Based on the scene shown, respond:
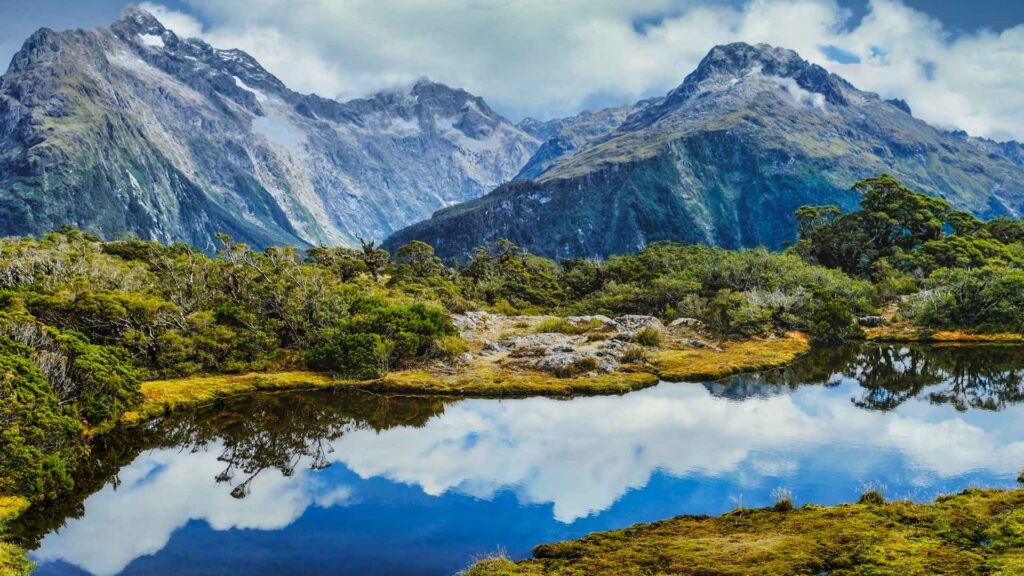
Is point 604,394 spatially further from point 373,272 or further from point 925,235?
point 925,235

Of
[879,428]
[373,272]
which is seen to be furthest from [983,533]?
[373,272]

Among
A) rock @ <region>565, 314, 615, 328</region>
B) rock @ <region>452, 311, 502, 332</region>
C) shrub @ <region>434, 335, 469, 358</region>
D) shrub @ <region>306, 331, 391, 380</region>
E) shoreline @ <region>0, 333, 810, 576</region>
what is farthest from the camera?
rock @ <region>452, 311, 502, 332</region>

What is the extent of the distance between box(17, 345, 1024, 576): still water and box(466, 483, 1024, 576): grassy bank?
250cm

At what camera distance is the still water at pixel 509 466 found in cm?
2761

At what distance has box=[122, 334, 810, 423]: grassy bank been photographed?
162 ft

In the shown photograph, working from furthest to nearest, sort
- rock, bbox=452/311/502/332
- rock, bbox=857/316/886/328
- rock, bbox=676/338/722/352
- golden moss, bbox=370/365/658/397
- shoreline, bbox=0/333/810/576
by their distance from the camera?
rock, bbox=857/316/886/328
rock, bbox=452/311/502/332
rock, bbox=676/338/722/352
golden moss, bbox=370/365/658/397
shoreline, bbox=0/333/810/576

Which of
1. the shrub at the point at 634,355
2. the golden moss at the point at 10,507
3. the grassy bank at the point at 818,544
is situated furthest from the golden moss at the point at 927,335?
the golden moss at the point at 10,507

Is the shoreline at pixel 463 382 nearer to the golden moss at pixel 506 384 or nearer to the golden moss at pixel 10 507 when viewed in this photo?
the golden moss at pixel 506 384

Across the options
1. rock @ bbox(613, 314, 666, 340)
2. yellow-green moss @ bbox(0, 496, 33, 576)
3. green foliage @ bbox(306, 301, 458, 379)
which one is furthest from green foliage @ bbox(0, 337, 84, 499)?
rock @ bbox(613, 314, 666, 340)

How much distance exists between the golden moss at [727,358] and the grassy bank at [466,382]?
0.30 feet

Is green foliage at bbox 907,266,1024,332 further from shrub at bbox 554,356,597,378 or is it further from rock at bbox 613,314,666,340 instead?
shrub at bbox 554,356,597,378

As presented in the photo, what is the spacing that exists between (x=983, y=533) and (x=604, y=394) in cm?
3363

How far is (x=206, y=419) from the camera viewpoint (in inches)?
1802

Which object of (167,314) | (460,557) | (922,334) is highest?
(167,314)
